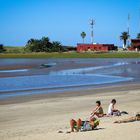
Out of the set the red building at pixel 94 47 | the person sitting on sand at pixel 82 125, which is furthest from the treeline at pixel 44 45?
the person sitting on sand at pixel 82 125

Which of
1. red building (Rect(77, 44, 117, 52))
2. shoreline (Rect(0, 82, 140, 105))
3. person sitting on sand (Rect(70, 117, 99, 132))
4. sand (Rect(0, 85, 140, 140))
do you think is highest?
red building (Rect(77, 44, 117, 52))

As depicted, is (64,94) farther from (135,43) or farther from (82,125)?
(135,43)

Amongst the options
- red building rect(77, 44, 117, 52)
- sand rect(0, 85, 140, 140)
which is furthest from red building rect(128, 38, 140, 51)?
sand rect(0, 85, 140, 140)

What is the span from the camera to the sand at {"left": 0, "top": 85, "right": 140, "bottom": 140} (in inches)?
525

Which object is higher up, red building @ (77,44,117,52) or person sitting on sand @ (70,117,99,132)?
red building @ (77,44,117,52)

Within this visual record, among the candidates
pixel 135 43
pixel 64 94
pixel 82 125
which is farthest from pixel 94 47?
pixel 82 125

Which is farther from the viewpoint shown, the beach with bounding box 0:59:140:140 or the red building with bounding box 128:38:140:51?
the red building with bounding box 128:38:140:51

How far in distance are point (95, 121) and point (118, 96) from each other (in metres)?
10.6

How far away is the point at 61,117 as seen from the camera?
17.7 m

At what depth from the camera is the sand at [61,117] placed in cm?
1334

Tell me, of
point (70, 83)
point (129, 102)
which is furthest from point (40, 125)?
point (70, 83)

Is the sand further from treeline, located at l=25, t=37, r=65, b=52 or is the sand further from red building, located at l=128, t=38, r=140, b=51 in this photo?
treeline, located at l=25, t=37, r=65, b=52

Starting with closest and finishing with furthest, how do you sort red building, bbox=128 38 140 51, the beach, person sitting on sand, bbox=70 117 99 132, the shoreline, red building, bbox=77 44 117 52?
the beach, person sitting on sand, bbox=70 117 99 132, the shoreline, red building, bbox=128 38 140 51, red building, bbox=77 44 117 52

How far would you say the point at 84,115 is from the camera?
59.6ft
